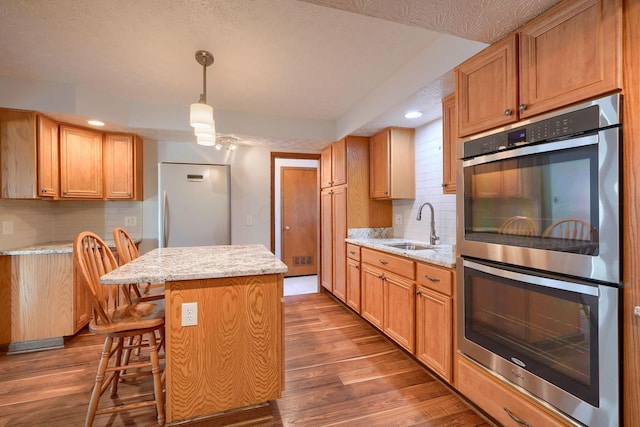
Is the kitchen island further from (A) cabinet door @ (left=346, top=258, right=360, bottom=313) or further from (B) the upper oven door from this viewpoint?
(A) cabinet door @ (left=346, top=258, right=360, bottom=313)

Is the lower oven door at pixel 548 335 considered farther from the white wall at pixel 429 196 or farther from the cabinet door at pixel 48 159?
the cabinet door at pixel 48 159

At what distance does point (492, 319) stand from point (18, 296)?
145 inches

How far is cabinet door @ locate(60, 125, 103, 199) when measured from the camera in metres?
2.90

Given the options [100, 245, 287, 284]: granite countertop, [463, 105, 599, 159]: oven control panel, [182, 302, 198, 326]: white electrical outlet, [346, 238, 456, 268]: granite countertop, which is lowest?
[182, 302, 198, 326]: white electrical outlet

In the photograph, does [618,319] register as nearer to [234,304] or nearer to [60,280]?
[234,304]

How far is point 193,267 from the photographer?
1649 millimetres

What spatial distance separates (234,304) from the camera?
5.24ft

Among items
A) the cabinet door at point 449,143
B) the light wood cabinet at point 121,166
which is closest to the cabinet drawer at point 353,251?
the cabinet door at point 449,143

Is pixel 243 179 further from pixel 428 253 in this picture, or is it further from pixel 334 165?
pixel 428 253

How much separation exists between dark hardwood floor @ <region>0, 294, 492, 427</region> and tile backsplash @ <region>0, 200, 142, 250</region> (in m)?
1.13

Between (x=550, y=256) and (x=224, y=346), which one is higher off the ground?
(x=550, y=256)

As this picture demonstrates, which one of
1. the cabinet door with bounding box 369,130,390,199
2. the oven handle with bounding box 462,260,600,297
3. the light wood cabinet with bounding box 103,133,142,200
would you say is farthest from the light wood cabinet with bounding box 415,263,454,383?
the light wood cabinet with bounding box 103,133,142,200

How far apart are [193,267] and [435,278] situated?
1.56 metres

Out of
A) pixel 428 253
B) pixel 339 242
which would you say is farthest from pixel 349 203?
pixel 428 253
